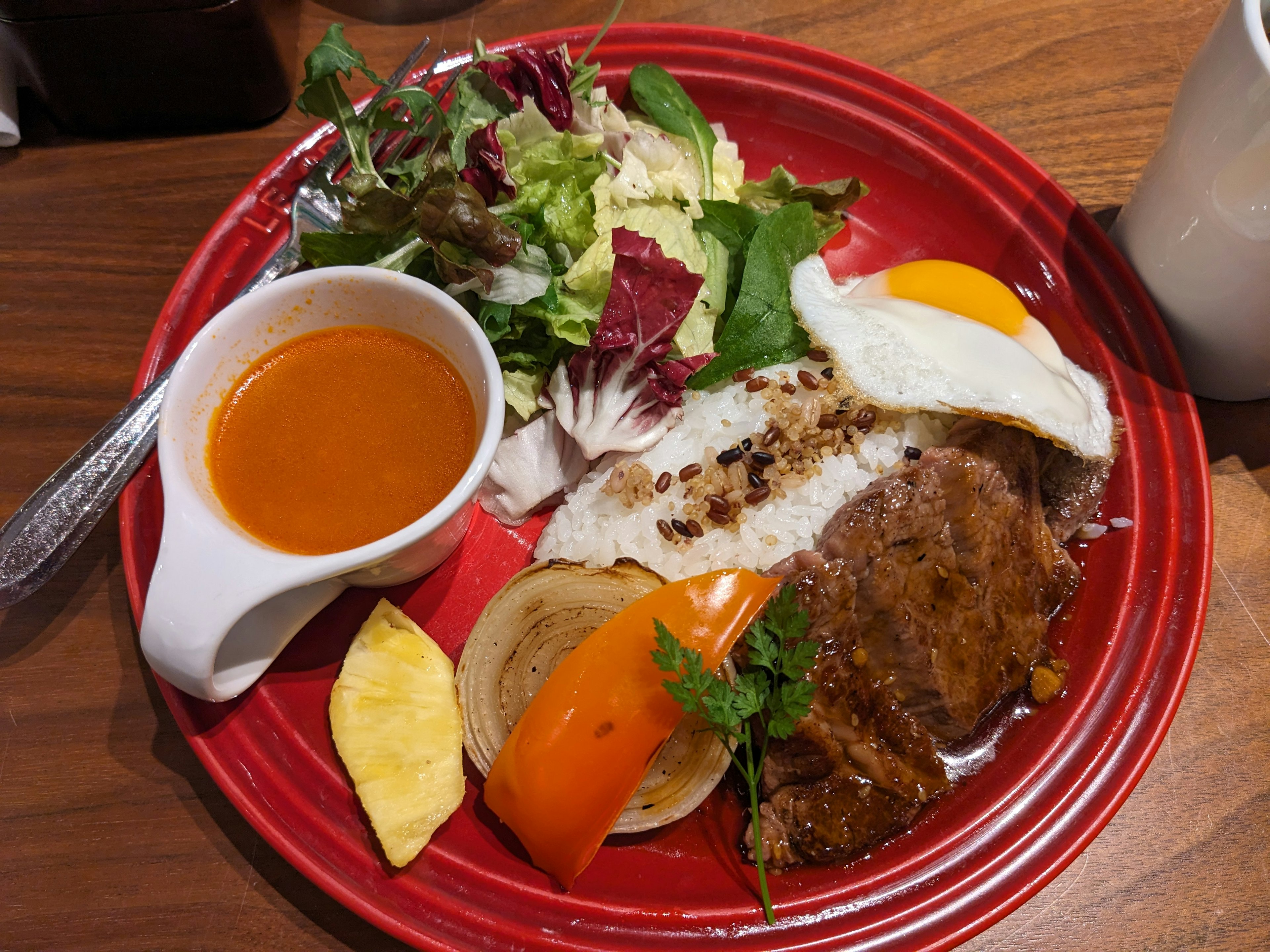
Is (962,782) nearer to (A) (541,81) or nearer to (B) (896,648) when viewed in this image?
A: (B) (896,648)

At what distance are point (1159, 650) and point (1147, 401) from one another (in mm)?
831

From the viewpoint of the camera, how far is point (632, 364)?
7.83 ft

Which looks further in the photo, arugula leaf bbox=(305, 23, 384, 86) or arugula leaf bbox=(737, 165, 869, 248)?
arugula leaf bbox=(737, 165, 869, 248)

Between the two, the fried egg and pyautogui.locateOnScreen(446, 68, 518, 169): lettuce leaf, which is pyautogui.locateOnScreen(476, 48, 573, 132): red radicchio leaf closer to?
pyautogui.locateOnScreen(446, 68, 518, 169): lettuce leaf

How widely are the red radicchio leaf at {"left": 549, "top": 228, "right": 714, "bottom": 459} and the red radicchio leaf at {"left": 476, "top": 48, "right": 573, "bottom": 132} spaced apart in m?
0.56

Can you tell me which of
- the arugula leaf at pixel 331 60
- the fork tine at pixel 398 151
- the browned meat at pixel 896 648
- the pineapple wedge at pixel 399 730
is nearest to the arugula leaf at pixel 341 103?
the arugula leaf at pixel 331 60

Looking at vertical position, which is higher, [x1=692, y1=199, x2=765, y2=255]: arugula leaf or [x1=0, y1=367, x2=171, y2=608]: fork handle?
[x1=692, y1=199, x2=765, y2=255]: arugula leaf

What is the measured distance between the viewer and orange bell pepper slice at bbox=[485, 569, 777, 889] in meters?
1.82

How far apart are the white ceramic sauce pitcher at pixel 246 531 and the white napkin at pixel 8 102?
6.24 feet

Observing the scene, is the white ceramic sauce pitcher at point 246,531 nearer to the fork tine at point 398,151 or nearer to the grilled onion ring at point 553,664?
the grilled onion ring at point 553,664

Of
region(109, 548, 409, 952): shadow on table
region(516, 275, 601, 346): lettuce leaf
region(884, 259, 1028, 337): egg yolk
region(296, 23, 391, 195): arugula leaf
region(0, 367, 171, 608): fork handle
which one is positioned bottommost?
region(109, 548, 409, 952): shadow on table

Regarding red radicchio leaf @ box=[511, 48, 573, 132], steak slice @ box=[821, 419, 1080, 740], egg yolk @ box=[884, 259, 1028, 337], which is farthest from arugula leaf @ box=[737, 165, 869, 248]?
steak slice @ box=[821, 419, 1080, 740]

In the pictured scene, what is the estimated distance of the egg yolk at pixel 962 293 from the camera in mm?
2520

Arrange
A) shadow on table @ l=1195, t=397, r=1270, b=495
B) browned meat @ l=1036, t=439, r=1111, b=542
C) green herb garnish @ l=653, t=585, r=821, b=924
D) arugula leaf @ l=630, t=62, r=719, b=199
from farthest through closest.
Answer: arugula leaf @ l=630, t=62, r=719, b=199
shadow on table @ l=1195, t=397, r=1270, b=495
browned meat @ l=1036, t=439, r=1111, b=542
green herb garnish @ l=653, t=585, r=821, b=924
